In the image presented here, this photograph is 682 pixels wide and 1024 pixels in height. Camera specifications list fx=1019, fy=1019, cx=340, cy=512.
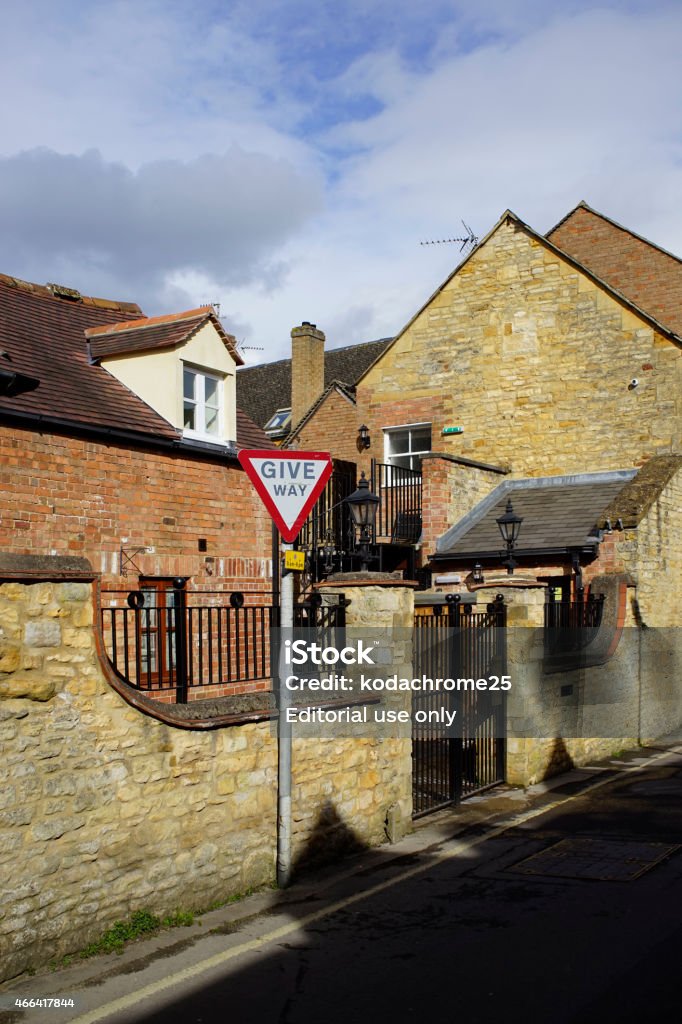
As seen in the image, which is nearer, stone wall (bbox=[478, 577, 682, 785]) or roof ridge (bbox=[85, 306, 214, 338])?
stone wall (bbox=[478, 577, 682, 785])

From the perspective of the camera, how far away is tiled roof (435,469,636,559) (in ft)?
59.3

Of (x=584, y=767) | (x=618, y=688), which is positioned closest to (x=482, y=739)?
(x=584, y=767)

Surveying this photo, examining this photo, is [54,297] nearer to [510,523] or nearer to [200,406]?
[200,406]

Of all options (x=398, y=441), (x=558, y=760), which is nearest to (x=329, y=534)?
(x=398, y=441)

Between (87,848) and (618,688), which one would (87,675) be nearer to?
(87,848)

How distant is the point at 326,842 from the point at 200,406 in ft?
29.5

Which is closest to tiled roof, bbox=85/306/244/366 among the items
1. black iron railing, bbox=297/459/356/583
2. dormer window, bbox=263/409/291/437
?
black iron railing, bbox=297/459/356/583

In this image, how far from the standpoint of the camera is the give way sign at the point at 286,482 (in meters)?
7.98

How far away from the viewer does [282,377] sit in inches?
1465

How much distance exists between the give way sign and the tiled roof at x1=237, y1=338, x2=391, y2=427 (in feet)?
80.7

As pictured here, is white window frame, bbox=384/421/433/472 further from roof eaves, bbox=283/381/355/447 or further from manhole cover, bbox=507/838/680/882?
manhole cover, bbox=507/838/680/882

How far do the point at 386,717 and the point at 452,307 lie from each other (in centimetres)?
1442

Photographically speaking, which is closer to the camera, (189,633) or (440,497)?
(189,633)
